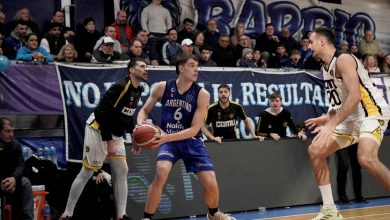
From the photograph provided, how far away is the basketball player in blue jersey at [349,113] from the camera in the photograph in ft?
22.3

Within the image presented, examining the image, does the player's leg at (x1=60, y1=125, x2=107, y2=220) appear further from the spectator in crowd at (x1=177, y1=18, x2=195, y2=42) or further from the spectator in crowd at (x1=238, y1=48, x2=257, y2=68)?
the spectator in crowd at (x1=177, y1=18, x2=195, y2=42)

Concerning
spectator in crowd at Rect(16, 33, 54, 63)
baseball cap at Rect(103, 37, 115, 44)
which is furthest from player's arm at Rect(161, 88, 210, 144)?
baseball cap at Rect(103, 37, 115, 44)

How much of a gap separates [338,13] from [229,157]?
9.57m

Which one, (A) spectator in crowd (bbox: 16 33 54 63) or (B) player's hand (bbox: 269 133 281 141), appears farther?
(B) player's hand (bbox: 269 133 281 141)

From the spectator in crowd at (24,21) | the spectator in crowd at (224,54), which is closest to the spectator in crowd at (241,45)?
the spectator in crowd at (224,54)

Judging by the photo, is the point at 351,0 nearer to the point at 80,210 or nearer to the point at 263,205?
the point at 263,205

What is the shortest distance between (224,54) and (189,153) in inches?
263

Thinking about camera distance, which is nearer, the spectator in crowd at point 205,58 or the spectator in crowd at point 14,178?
the spectator in crowd at point 14,178

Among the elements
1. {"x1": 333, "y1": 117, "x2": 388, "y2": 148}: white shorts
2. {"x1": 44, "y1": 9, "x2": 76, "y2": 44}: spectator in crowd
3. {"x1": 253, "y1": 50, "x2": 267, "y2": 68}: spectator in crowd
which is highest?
{"x1": 44, "y1": 9, "x2": 76, "y2": 44}: spectator in crowd

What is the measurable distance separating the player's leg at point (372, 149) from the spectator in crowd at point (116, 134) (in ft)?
10.8

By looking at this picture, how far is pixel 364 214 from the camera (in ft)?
31.3

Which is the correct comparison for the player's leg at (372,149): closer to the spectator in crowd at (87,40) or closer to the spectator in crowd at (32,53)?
the spectator in crowd at (32,53)

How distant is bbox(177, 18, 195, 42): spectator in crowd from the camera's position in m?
14.1

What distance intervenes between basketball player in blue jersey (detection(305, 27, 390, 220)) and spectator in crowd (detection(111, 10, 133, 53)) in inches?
254
